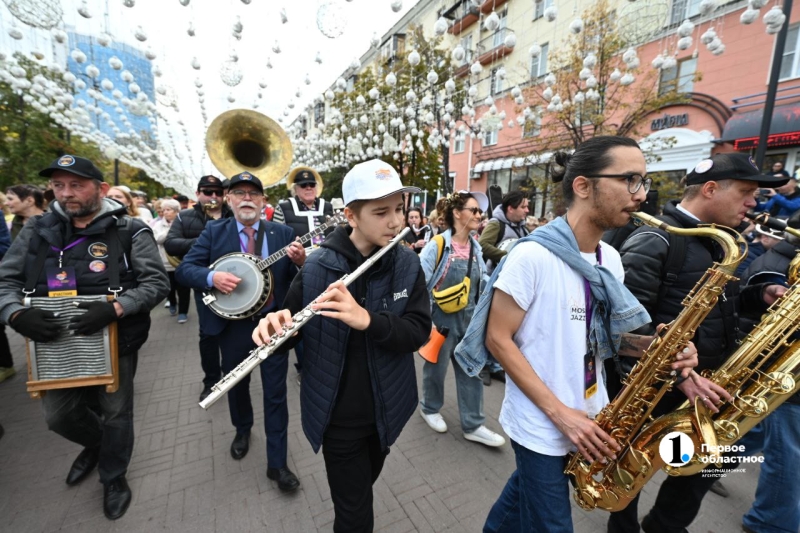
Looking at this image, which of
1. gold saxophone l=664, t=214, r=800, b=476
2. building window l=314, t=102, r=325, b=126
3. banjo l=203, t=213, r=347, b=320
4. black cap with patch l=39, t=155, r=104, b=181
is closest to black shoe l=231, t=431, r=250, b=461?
banjo l=203, t=213, r=347, b=320

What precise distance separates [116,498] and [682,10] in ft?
43.5

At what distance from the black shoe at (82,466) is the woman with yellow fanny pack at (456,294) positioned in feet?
9.83

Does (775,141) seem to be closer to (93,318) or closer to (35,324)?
(93,318)

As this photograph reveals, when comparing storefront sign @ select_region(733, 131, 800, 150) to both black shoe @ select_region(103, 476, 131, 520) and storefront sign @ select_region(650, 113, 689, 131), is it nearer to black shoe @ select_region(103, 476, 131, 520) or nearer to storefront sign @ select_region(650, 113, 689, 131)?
storefront sign @ select_region(650, 113, 689, 131)

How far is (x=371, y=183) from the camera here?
1673 millimetres

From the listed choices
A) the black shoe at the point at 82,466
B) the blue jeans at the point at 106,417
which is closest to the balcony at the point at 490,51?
the blue jeans at the point at 106,417

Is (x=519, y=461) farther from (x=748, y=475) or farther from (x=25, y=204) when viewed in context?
(x=25, y=204)

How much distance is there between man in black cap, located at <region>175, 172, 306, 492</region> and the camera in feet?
9.25

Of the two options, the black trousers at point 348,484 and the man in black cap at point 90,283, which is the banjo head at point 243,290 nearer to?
the man in black cap at point 90,283

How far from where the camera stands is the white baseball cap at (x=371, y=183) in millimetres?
1656

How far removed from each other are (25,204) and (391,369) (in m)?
5.97

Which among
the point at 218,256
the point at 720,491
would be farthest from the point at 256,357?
the point at 720,491

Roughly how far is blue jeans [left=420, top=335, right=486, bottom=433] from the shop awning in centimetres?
1297

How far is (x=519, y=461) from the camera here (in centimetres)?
171
